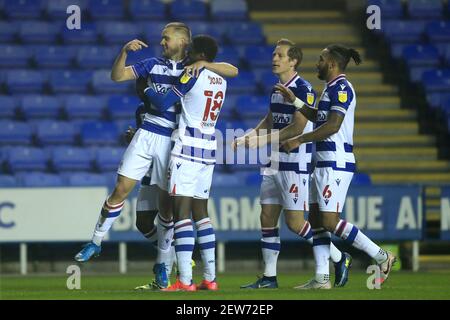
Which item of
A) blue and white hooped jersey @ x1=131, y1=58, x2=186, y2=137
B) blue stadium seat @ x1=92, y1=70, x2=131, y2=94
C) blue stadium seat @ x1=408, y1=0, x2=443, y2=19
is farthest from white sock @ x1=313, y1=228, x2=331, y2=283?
blue stadium seat @ x1=408, y1=0, x2=443, y2=19

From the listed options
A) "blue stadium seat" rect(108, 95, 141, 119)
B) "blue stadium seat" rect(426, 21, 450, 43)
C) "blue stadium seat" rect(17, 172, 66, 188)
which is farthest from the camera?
"blue stadium seat" rect(426, 21, 450, 43)

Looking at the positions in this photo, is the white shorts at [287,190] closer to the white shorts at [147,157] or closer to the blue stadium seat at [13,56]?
the white shorts at [147,157]

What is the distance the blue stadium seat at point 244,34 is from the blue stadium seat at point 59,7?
7.77ft

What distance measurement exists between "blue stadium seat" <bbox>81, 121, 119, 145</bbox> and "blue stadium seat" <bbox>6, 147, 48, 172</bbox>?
2.22ft

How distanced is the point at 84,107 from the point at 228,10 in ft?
11.1

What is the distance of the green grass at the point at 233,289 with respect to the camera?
9.22 m

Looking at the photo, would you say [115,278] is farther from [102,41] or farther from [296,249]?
[102,41]

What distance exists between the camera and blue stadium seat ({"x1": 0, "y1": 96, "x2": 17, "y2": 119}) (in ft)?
55.0

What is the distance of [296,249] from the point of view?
14.8 metres

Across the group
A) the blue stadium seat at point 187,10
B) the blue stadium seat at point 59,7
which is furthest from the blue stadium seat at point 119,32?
the blue stadium seat at point 187,10

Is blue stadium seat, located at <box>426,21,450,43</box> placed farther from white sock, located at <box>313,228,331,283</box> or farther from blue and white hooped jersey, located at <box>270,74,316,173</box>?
white sock, located at <box>313,228,331,283</box>

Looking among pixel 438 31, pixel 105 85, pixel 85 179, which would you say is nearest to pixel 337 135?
pixel 85 179

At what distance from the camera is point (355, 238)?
1018cm
